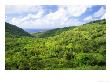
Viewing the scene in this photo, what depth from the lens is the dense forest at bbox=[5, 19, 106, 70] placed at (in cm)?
408

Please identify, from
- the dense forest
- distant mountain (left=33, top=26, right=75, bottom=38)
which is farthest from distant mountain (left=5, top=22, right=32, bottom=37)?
distant mountain (left=33, top=26, right=75, bottom=38)

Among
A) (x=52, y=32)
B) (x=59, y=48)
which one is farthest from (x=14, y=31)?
(x=59, y=48)

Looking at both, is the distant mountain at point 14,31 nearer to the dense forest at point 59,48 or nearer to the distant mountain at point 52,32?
the dense forest at point 59,48

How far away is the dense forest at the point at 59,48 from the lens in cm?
408

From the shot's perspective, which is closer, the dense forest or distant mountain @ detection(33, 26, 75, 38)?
the dense forest

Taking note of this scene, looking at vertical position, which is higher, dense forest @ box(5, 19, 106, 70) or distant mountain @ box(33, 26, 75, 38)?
distant mountain @ box(33, 26, 75, 38)

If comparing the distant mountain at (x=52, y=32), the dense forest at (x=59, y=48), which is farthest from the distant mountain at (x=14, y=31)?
the distant mountain at (x=52, y=32)

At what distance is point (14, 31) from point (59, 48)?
0.61m

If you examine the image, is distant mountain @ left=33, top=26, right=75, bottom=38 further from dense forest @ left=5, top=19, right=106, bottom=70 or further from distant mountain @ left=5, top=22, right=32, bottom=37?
distant mountain @ left=5, top=22, right=32, bottom=37

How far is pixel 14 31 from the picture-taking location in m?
4.19

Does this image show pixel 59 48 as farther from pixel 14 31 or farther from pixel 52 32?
pixel 14 31
